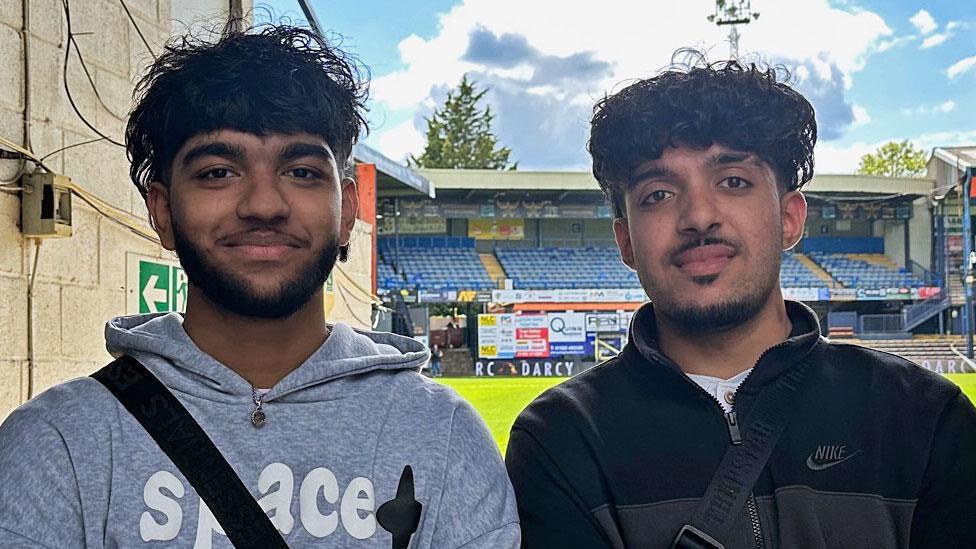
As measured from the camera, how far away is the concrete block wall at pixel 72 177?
9.04ft

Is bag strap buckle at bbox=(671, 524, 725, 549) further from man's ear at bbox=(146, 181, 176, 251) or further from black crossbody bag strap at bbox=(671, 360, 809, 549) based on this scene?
man's ear at bbox=(146, 181, 176, 251)

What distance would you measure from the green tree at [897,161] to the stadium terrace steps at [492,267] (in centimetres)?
2729

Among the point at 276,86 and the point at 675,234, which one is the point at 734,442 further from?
the point at 276,86

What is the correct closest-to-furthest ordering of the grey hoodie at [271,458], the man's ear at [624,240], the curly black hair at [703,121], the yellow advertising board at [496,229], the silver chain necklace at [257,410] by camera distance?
the grey hoodie at [271,458], the silver chain necklace at [257,410], the curly black hair at [703,121], the man's ear at [624,240], the yellow advertising board at [496,229]

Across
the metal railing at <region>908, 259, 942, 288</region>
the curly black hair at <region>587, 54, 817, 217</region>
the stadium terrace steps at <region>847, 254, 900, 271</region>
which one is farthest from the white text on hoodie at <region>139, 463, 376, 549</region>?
the stadium terrace steps at <region>847, 254, 900, 271</region>

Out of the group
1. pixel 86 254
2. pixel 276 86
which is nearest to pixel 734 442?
pixel 276 86

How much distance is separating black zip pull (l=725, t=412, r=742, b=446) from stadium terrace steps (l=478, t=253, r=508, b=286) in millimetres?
29102

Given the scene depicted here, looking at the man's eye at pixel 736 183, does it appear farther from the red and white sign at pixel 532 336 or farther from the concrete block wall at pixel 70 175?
the red and white sign at pixel 532 336

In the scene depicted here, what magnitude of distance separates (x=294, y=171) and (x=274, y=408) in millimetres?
421

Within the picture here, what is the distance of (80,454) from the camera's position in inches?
56.8

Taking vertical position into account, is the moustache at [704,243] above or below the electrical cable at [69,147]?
below

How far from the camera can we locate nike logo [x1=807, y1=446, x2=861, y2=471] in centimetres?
171

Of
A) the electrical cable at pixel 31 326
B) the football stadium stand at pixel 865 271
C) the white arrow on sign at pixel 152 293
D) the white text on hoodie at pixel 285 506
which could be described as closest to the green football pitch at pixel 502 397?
the white arrow on sign at pixel 152 293

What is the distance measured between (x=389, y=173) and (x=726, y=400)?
17469 mm
